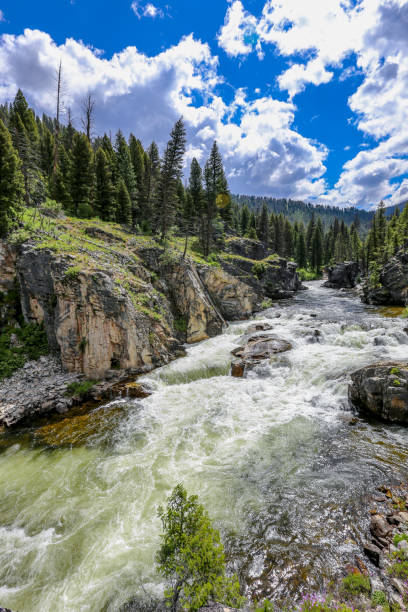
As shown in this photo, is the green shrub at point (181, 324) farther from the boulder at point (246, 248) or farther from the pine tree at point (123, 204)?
the boulder at point (246, 248)

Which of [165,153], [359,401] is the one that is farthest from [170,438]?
[165,153]

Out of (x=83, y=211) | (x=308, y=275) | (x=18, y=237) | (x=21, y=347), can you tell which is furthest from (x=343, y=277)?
(x=21, y=347)

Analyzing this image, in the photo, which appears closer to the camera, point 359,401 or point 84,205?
point 359,401

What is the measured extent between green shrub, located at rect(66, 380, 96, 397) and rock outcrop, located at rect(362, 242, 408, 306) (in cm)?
3628

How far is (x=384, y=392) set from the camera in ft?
32.3

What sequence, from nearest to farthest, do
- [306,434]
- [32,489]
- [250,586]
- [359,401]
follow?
[250,586] → [32,489] → [306,434] → [359,401]

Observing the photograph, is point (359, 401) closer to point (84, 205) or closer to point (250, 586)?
point (250, 586)

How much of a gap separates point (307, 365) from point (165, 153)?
29506 mm

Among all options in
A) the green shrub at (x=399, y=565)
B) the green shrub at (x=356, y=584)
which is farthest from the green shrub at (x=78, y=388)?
the green shrub at (x=399, y=565)

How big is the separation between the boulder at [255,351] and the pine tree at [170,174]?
59.1 ft

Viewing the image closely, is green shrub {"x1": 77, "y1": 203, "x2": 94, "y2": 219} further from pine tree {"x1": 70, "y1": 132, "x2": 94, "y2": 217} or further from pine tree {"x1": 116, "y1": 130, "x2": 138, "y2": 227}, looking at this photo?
pine tree {"x1": 116, "y1": 130, "x2": 138, "y2": 227}

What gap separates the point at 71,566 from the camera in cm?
560

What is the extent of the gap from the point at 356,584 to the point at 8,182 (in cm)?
2794

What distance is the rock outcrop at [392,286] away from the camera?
32188 mm
